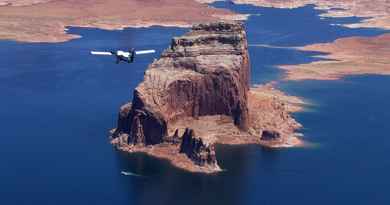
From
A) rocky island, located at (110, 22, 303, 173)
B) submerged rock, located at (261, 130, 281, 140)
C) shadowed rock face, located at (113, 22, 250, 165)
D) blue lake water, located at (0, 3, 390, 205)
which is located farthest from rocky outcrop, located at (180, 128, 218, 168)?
submerged rock, located at (261, 130, 281, 140)

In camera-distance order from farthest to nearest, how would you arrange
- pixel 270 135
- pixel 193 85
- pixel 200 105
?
pixel 200 105
pixel 193 85
pixel 270 135

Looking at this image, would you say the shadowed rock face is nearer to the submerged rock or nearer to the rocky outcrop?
the submerged rock

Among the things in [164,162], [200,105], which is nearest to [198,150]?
[164,162]

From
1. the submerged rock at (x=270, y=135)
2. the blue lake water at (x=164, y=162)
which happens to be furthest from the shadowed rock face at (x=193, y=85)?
the blue lake water at (x=164, y=162)

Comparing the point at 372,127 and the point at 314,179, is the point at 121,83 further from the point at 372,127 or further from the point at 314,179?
the point at 314,179

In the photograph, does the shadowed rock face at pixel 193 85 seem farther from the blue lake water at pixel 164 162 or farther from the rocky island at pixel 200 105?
the blue lake water at pixel 164 162

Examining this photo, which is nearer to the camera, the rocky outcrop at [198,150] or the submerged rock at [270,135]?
the rocky outcrop at [198,150]

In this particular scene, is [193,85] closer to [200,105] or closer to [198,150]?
[200,105]
